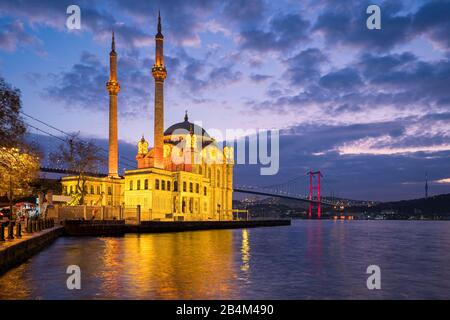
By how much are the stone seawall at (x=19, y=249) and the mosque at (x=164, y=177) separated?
31618 millimetres

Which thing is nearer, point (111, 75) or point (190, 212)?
point (111, 75)

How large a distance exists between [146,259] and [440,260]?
18.4 meters

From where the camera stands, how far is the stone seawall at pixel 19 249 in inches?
692

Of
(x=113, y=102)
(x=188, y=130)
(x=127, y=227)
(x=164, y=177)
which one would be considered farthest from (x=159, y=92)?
(x=127, y=227)

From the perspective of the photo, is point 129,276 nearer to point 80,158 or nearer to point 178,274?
point 178,274

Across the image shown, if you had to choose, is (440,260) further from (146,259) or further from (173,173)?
(173,173)

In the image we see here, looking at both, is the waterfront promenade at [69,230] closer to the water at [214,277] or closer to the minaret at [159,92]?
the water at [214,277]

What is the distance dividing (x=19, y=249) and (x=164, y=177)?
47.7 m

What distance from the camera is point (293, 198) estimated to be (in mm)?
134375

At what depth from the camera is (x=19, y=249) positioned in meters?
20.3

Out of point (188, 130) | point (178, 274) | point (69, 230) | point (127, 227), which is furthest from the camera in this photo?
point (188, 130)

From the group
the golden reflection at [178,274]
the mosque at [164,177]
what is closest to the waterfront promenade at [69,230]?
the golden reflection at [178,274]

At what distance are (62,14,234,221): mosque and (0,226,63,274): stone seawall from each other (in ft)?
104
